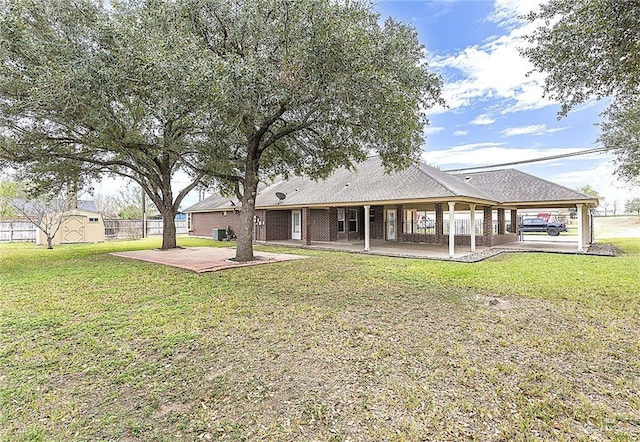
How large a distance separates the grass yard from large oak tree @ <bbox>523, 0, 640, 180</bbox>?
13.6 feet

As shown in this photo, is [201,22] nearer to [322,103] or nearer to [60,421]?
[322,103]

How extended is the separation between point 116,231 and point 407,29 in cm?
2574

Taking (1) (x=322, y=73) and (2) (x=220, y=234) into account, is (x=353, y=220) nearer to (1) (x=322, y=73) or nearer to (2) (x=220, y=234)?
(2) (x=220, y=234)

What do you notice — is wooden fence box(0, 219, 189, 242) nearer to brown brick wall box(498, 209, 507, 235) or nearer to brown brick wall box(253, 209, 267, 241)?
brown brick wall box(253, 209, 267, 241)

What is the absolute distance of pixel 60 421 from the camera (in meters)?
2.87

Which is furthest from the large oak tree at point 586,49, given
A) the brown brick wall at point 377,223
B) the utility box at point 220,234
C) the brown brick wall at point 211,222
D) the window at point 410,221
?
the utility box at point 220,234

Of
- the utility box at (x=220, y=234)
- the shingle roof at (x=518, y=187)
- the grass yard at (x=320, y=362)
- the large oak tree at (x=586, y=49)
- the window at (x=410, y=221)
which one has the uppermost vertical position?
the large oak tree at (x=586, y=49)

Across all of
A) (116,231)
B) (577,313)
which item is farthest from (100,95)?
(116,231)

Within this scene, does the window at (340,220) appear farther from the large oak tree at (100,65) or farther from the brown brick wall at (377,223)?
the large oak tree at (100,65)

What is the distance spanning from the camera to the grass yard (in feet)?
9.43

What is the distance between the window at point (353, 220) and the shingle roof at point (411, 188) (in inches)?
88.2

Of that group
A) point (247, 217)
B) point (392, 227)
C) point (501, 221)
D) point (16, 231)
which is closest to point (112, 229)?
point (16, 231)

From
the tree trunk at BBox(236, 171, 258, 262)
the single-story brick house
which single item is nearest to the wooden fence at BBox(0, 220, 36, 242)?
the single-story brick house

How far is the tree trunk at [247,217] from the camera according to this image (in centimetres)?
1171
